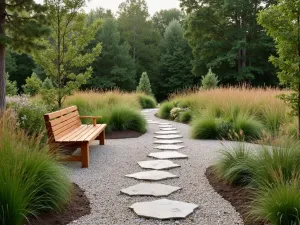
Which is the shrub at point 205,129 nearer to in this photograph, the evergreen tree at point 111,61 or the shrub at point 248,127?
the shrub at point 248,127

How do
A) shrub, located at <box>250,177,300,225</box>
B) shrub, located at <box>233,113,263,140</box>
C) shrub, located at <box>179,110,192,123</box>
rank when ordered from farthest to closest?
shrub, located at <box>179,110,192,123</box> → shrub, located at <box>233,113,263,140</box> → shrub, located at <box>250,177,300,225</box>

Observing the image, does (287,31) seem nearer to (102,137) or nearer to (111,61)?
(102,137)

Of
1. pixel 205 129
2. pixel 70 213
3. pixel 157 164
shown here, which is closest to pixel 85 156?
pixel 157 164

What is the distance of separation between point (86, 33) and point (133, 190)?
594cm

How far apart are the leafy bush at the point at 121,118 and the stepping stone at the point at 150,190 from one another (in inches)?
175

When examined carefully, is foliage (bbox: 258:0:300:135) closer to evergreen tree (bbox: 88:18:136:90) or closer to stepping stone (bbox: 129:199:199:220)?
stepping stone (bbox: 129:199:199:220)

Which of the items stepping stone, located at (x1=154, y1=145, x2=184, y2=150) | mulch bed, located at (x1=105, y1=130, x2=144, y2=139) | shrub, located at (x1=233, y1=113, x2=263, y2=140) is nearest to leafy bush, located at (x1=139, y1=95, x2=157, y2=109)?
mulch bed, located at (x1=105, y1=130, x2=144, y2=139)

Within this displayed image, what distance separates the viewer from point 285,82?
4.77 m

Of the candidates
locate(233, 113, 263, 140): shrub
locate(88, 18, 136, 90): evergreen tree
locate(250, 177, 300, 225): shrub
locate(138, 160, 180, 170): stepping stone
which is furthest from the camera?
locate(88, 18, 136, 90): evergreen tree

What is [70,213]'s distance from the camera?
3.00 meters

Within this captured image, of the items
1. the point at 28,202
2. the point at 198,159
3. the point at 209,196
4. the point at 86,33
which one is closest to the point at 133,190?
the point at 209,196

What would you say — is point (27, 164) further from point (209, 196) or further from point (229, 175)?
point (229, 175)

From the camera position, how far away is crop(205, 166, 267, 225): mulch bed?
117 inches

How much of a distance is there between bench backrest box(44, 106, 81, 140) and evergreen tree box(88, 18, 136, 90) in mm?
23895
